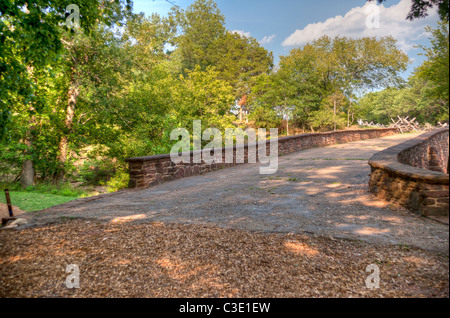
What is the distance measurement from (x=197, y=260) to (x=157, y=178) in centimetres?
502

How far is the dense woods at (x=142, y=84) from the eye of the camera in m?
4.42

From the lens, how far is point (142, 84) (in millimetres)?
14242

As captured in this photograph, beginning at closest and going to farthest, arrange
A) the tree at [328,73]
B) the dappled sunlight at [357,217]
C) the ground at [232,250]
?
the ground at [232,250] < the dappled sunlight at [357,217] < the tree at [328,73]

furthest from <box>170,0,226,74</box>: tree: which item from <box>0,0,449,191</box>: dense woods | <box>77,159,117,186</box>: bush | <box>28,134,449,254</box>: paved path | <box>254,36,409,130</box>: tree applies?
<box>28,134,449,254</box>: paved path

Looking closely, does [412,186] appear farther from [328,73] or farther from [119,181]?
[328,73]

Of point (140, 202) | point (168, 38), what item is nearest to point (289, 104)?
point (168, 38)

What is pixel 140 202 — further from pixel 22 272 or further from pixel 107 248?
pixel 22 272

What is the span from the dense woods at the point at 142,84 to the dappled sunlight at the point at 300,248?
1.80 m

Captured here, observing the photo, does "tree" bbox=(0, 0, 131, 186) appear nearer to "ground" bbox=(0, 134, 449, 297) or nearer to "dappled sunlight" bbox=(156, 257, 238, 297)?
"ground" bbox=(0, 134, 449, 297)

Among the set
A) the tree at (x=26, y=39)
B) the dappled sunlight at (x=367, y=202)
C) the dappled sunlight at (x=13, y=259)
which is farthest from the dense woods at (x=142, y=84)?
the dappled sunlight at (x=13, y=259)

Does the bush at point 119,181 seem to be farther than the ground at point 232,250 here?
Yes

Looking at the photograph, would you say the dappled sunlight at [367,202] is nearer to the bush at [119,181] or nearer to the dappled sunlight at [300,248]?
the dappled sunlight at [300,248]

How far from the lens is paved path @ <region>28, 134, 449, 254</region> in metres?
3.14

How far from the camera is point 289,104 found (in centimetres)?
2856
